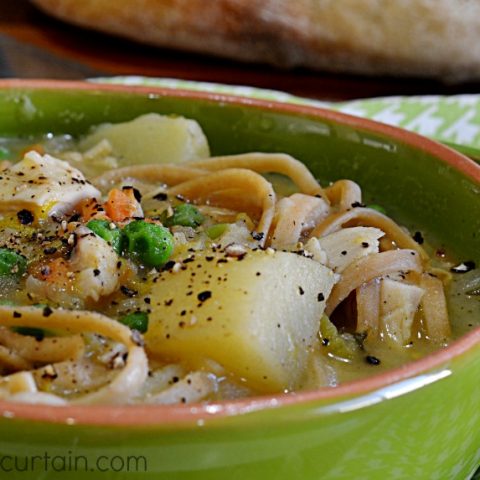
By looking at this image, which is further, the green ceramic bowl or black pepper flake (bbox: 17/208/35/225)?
black pepper flake (bbox: 17/208/35/225)

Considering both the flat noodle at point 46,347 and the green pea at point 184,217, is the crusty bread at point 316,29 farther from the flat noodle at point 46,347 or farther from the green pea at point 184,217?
the flat noodle at point 46,347

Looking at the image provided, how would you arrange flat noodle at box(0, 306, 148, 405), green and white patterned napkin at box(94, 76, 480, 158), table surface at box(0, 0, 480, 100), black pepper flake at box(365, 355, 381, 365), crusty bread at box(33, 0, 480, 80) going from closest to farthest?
flat noodle at box(0, 306, 148, 405) → black pepper flake at box(365, 355, 381, 365) → green and white patterned napkin at box(94, 76, 480, 158) → crusty bread at box(33, 0, 480, 80) → table surface at box(0, 0, 480, 100)

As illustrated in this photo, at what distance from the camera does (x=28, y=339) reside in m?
1.44

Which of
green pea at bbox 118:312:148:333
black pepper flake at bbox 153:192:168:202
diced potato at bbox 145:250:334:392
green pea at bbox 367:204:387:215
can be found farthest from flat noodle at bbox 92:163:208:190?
green pea at bbox 118:312:148:333

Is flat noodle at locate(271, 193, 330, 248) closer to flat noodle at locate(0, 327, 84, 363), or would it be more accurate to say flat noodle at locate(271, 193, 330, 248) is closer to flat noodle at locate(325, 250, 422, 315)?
flat noodle at locate(325, 250, 422, 315)

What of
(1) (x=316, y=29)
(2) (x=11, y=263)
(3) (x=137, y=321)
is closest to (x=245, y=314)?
(3) (x=137, y=321)

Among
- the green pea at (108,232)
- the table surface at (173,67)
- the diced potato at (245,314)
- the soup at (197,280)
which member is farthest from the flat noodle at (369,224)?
the table surface at (173,67)

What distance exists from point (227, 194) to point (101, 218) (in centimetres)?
43

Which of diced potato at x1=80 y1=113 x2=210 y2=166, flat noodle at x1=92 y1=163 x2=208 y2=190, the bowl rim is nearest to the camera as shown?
the bowl rim

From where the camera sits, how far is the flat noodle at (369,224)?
1.96 meters

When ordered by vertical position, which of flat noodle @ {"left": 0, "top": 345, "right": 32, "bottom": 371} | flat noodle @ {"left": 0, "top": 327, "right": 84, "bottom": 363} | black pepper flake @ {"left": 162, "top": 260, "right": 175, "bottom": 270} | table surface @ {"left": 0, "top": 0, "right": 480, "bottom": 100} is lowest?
table surface @ {"left": 0, "top": 0, "right": 480, "bottom": 100}

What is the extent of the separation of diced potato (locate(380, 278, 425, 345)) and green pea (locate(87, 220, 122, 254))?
56cm

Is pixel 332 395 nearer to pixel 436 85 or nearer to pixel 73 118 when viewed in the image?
pixel 73 118

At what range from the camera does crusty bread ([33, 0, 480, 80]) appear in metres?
4.50
